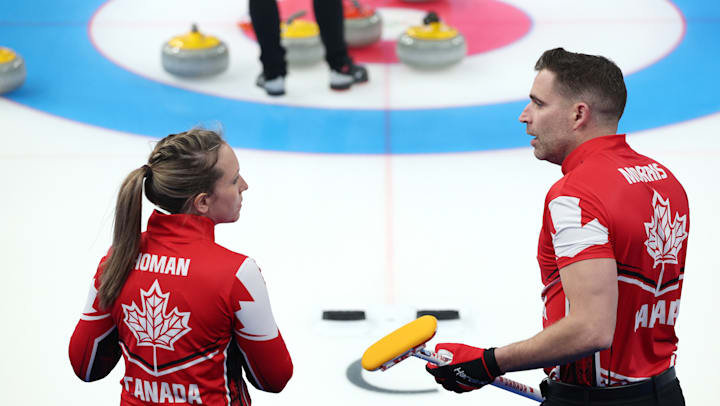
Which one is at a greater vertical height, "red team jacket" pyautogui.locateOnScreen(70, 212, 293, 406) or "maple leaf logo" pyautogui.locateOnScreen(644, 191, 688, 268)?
"maple leaf logo" pyautogui.locateOnScreen(644, 191, 688, 268)

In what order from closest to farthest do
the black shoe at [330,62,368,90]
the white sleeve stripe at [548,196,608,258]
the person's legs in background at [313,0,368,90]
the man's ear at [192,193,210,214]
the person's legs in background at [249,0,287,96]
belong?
the white sleeve stripe at [548,196,608,258] < the man's ear at [192,193,210,214] < the person's legs in background at [249,0,287,96] < the person's legs in background at [313,0,368,90] < the black shoe at [330,62,368,90]

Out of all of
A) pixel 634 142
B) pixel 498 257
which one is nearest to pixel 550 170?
pixel 634 142

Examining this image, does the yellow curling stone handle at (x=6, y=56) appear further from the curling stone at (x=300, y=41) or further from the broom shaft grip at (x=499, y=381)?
the broom shaft grip at (x=499, y=381)

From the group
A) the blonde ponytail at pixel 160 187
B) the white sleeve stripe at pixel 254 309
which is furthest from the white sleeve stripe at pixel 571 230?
the blonde ponytail at pixel 160 187

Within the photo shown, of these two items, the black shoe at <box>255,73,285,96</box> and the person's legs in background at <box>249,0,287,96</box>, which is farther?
the black shoe at <box>255,73,285,96</box>

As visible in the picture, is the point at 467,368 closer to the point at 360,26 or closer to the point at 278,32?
the point at 278,32

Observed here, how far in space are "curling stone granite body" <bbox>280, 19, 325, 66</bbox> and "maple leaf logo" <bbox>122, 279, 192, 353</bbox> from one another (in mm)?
4925

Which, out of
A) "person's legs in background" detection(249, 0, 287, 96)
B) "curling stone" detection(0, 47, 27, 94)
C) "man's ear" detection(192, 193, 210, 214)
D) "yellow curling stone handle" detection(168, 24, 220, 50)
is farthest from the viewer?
"yellow curling stone handle" detection(168, 24, 220, 50)

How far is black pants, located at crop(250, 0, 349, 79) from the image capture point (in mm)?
5770

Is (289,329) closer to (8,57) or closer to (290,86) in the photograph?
(290,86)

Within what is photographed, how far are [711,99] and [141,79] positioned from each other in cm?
389

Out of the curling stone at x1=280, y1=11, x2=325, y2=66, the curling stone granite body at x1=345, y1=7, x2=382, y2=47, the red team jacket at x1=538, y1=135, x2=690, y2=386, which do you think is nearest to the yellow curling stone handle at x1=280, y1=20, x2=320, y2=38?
the curling stone at x1=280, y1=11, x2=325, y2=66

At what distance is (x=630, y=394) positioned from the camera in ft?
6.84

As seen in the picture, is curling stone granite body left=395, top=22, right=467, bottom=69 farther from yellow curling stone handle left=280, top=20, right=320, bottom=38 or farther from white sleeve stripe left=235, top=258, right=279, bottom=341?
white sleeve stripe left=235, top=258, right=279, bottom=341
